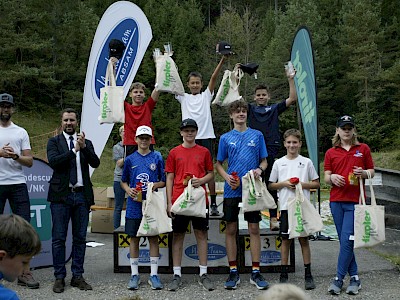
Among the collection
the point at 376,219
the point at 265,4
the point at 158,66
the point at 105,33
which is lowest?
the point at 376,219

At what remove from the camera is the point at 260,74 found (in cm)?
3772

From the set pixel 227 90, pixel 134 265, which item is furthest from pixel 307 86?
pixel 134 265

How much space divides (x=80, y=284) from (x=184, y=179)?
1662 millimetres

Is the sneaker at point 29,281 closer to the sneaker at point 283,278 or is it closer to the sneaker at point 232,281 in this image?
the sneaker at point 232,281

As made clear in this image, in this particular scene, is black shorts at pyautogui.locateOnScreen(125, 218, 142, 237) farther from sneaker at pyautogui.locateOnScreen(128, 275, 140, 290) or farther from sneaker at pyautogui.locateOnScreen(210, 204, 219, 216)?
sneaker at pyautogui.locateOnScreen(210, 204, 219, 216)

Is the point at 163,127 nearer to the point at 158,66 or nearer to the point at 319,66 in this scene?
the point at 319,66

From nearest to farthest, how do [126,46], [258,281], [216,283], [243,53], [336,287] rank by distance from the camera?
[336,287] < [258,281] < [216,283] < [126,46] < [243,53]

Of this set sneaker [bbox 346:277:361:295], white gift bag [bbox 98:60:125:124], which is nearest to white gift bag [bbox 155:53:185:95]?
white gift bag [bbox 98:60:125:124]

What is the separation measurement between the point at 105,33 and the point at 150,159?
12.7ft

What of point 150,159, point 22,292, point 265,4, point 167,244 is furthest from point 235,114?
point 265,4

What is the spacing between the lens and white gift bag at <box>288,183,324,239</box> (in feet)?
19.0

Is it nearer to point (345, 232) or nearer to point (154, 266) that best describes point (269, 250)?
point (345, 232)

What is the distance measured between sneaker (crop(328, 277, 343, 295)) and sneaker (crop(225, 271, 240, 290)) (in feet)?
3.40

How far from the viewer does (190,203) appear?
5.89 metres
